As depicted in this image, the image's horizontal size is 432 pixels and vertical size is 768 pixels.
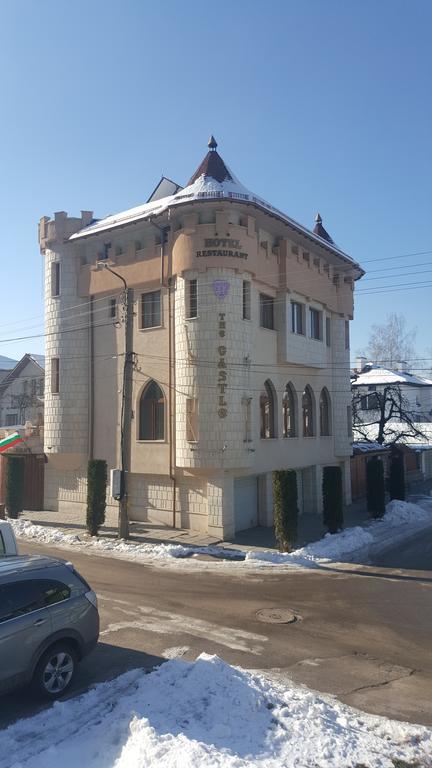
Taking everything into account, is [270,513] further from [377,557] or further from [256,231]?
[256,231]

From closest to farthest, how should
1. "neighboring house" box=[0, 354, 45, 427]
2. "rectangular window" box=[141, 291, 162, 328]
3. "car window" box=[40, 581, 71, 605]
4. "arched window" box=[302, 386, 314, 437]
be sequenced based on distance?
"car window" box=[40, 581, 71, 605], "rectangular window" box=[141, 291, 162, 328], "arched window" box=[302, 386, 314, 437], "neighboring house" box=[0, 354, 45, 427]

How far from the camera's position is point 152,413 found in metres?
22.1

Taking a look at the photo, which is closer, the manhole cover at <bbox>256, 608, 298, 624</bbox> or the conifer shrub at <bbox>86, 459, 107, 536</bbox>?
the manhole cover at <bbox>256, 608, 298, 624</bbox>

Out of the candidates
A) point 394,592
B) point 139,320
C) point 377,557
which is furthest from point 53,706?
point 139,320

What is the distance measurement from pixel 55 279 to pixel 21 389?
21684 millimetres

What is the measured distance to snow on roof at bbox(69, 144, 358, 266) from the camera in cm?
1983

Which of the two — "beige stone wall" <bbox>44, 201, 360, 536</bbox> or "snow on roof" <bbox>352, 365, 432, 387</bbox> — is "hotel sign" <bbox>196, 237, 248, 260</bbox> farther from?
"snow on roof" <bbox>352, 365, 432, 387</bbox>

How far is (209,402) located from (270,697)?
13.2 meters

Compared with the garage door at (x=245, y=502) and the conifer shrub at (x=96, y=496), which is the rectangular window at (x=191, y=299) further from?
the conifer shrub at (x=96, y=496)

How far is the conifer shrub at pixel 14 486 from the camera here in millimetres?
23703

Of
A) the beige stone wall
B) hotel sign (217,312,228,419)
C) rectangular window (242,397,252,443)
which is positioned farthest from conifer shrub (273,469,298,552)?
hotel sign (217,312,228,419)

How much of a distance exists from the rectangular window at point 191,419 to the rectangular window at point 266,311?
469 centimetres

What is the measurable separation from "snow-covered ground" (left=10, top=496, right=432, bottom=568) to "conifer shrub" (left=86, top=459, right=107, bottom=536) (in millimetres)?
564

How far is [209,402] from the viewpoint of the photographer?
64.2 ft
